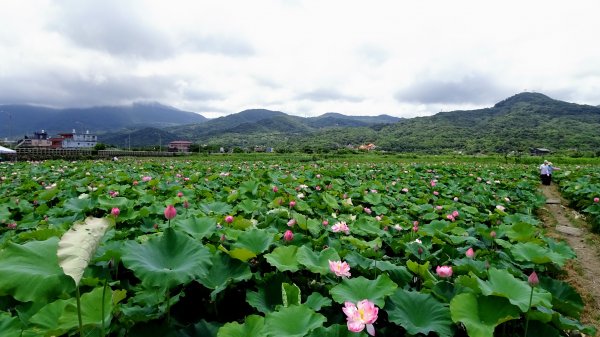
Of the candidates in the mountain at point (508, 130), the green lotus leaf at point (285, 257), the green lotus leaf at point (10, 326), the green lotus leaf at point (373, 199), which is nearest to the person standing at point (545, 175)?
the green lotus leaf at point (373, 199)

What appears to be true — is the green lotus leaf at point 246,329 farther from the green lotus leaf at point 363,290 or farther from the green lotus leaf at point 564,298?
the green lotus leaf at point 564,298

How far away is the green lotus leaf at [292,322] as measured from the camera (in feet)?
5.06

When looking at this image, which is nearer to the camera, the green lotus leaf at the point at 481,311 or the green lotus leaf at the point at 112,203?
the green lotus leaf at the point at 481,311

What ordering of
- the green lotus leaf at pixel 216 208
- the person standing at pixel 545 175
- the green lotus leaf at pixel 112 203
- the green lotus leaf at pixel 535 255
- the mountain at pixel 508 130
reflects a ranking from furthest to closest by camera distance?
1. the mountain at pixel 508 130
2. the person standing at pixel 545 175
3. the green lotus leaf at pixel 216 208
4. the green lotus leaf at pixel 112 203
5. the green lotus leaf at pixel 535 255

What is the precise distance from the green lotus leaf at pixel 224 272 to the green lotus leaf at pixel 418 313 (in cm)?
80

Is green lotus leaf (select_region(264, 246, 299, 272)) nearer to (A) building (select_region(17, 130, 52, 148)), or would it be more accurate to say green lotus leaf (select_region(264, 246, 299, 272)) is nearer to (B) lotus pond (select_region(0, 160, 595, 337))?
(B) lotus pond (select_region(0, 160, 595, 337))

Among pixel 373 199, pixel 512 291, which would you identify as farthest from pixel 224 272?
pixel 373 199

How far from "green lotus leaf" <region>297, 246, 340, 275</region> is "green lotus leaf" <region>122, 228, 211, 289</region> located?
66cm

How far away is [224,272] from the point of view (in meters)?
2.00

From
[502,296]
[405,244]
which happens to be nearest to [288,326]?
[502,296]

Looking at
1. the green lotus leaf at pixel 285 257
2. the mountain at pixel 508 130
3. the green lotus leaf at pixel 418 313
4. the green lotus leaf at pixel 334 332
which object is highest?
the mountain at pixel 508 130

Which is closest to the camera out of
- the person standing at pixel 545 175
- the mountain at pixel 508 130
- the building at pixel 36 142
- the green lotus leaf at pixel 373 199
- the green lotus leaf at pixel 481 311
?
the green lotus leaf at pixel 481 311

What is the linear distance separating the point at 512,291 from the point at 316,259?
3.70 feet

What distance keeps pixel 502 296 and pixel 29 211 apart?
532 cm
